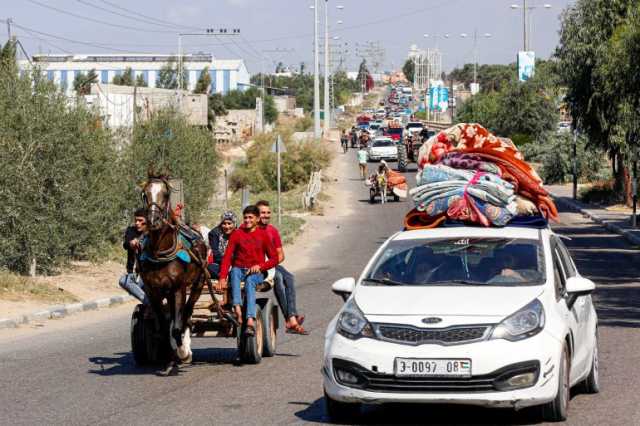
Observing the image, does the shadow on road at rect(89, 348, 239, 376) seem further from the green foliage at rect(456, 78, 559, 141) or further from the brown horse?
the green foliage at rect(456, 78, 559, 141)

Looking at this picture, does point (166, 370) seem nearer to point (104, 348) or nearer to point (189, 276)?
point (189, 276)

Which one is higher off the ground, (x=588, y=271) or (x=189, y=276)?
(x=189, y=276)

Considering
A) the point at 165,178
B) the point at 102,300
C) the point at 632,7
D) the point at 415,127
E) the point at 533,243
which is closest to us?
the point at 533,243

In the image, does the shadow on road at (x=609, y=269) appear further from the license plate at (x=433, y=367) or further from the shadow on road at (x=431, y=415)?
the license plate at (x=433, y=367)

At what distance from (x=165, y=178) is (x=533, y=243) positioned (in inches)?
161

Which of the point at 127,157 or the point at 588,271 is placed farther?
the point at 127,157

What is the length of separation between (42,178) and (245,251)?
11.1 m

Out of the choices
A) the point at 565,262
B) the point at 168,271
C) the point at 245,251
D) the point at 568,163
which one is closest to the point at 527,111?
the point at 568,163

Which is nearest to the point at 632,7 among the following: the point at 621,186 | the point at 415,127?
the point at 621,186

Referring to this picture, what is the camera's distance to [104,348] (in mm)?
15461

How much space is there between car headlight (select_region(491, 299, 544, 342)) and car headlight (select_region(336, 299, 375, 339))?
0.97 meters

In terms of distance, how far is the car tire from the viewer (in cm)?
966

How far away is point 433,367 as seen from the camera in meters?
Result: 9.02

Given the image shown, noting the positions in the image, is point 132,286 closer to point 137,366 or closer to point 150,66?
point 137,366
